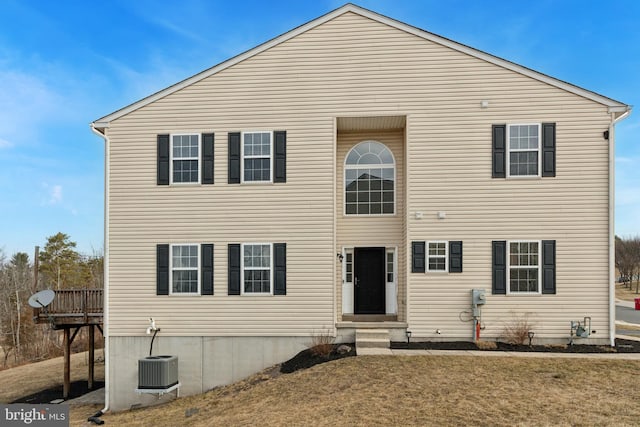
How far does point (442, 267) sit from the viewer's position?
1028 cm

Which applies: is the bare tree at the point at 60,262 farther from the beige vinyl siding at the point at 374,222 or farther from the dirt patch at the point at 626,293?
the dirt patch at the point at 626,293

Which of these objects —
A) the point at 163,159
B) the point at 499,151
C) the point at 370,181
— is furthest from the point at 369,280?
the point at 163,159

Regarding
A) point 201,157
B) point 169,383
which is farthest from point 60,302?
point 201,157

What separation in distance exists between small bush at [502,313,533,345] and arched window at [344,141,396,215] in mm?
4353

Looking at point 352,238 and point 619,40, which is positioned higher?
point 619,40

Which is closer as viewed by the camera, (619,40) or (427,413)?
(427,413)

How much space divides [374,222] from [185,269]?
5594mm

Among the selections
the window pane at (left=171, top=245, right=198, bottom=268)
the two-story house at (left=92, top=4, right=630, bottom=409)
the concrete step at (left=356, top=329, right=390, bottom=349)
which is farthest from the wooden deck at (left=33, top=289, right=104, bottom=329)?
the concrete step at (left=356, top=329, right=390, bottom=349)

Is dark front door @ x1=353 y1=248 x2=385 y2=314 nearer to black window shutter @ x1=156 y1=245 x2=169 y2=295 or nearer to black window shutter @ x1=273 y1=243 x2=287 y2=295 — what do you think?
black window shutter @ x1=273 y1=243 x2=287 y2=295

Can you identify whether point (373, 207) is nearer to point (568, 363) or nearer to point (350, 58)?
point (350, 58)

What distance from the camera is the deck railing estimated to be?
1191 cm

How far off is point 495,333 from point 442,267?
7.03ft

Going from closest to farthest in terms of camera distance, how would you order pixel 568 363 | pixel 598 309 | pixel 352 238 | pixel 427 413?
pixel 427 413 < pixel 568 363 < pixel 598 309 < pixel 352 238

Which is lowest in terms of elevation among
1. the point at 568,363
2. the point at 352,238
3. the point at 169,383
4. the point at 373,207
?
the point at 169,383
